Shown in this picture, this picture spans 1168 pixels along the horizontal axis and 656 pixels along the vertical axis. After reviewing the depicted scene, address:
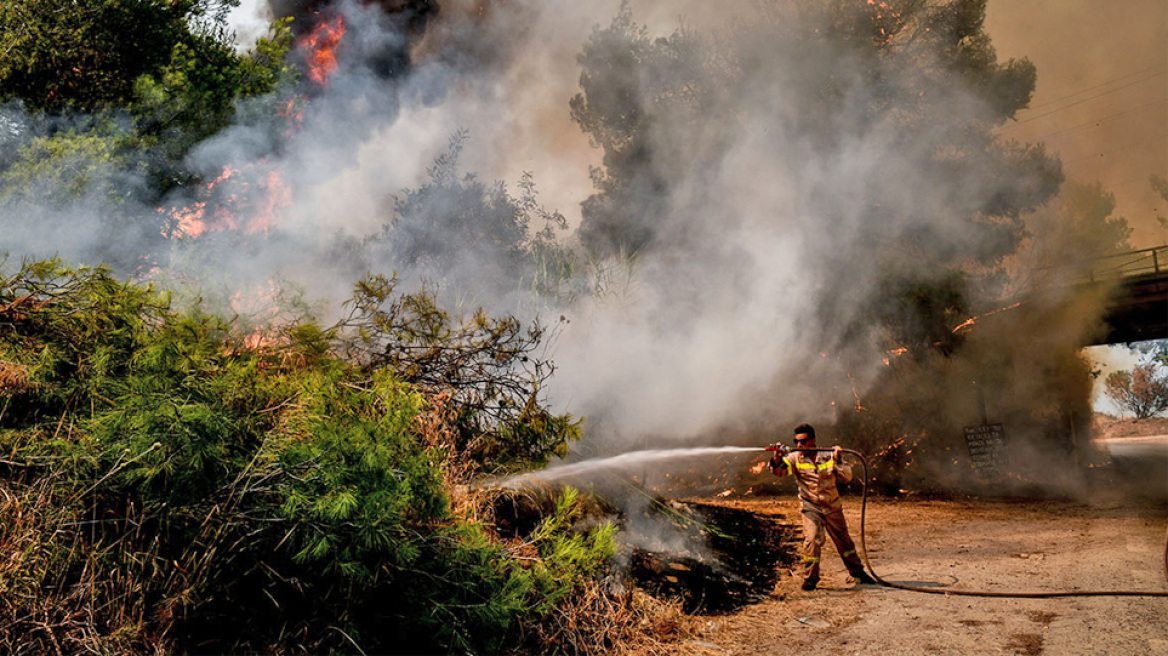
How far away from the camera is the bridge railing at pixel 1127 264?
57.5ft

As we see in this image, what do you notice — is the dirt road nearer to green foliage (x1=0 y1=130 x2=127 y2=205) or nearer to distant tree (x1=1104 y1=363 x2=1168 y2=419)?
green foliage (x1=0 y1=130 x2=127 y2=205)

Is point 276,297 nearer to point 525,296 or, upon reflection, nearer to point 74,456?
point 74,456

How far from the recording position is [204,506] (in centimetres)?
312

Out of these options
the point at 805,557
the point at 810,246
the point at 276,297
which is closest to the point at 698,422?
the point at 810,246

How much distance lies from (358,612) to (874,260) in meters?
15.1

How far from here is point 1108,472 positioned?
19.4 metres

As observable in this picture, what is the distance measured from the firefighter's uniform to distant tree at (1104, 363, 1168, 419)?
57.3 m

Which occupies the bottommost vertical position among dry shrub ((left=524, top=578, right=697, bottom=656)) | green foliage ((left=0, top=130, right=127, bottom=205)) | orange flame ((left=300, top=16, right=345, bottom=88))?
dry shrub ((left=524, top=578, right=697, bottom=656))

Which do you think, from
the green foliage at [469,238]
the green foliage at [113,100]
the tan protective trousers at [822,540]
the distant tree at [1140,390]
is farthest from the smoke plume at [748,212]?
the distant tree at [1140,390]

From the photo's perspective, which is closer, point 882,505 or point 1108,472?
point 882,505

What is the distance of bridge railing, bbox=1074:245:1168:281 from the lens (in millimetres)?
17531

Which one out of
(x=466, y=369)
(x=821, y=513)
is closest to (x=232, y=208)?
(x=466, y=369)

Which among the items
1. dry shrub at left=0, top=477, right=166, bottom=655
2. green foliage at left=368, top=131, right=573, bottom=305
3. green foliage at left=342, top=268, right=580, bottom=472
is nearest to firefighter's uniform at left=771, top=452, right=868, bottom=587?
green foliage at left=342, top=268, right=580, bottom=472

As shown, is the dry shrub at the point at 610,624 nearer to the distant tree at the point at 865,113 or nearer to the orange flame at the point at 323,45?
the orange flame at the point at 323,45
